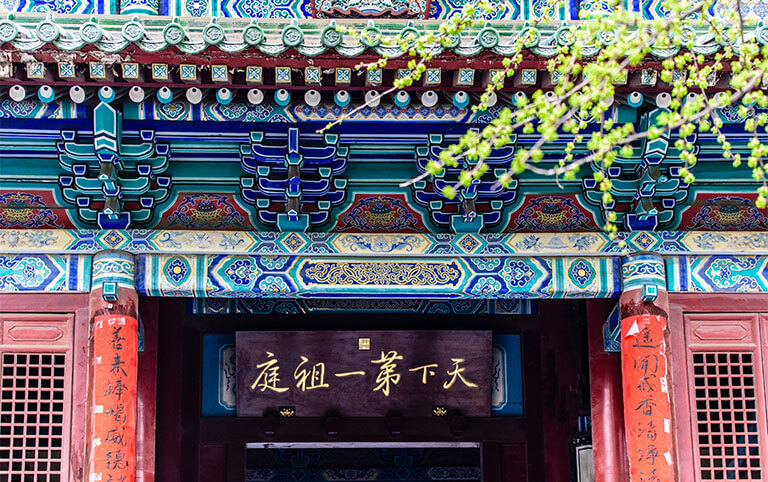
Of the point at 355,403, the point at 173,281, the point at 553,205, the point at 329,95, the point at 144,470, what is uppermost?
the point at 329,95

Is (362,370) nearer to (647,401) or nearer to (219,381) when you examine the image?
(219,381)

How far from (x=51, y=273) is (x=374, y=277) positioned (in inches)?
90.6

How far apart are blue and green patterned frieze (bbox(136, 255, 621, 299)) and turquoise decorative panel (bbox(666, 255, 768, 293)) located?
1.44 ft

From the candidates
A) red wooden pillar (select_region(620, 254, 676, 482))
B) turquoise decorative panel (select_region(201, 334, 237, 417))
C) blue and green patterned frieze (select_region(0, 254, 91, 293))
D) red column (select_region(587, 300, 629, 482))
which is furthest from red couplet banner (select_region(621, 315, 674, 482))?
blue and green patterned frieze (select_region(0, 254, 91, 293))

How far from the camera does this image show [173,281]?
22.4 feet

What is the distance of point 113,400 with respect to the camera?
6512mm

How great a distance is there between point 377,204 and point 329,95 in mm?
1155

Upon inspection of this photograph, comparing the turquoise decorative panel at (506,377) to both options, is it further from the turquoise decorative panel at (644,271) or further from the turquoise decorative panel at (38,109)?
the turquoise decorative panel at (38,109)

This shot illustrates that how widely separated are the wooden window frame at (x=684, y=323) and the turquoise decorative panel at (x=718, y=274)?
0.18ft

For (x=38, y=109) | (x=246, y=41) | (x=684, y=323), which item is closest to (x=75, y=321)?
(x=38, y=109)

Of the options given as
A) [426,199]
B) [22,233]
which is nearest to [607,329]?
[426,199]

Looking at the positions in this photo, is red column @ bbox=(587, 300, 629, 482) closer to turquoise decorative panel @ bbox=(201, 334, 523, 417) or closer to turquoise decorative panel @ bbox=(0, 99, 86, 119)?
turquoise decorative panel @ bbox=(201, 334, 523, 417)

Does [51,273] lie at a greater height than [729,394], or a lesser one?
greater

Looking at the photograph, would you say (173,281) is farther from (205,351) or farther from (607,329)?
(607,329)
